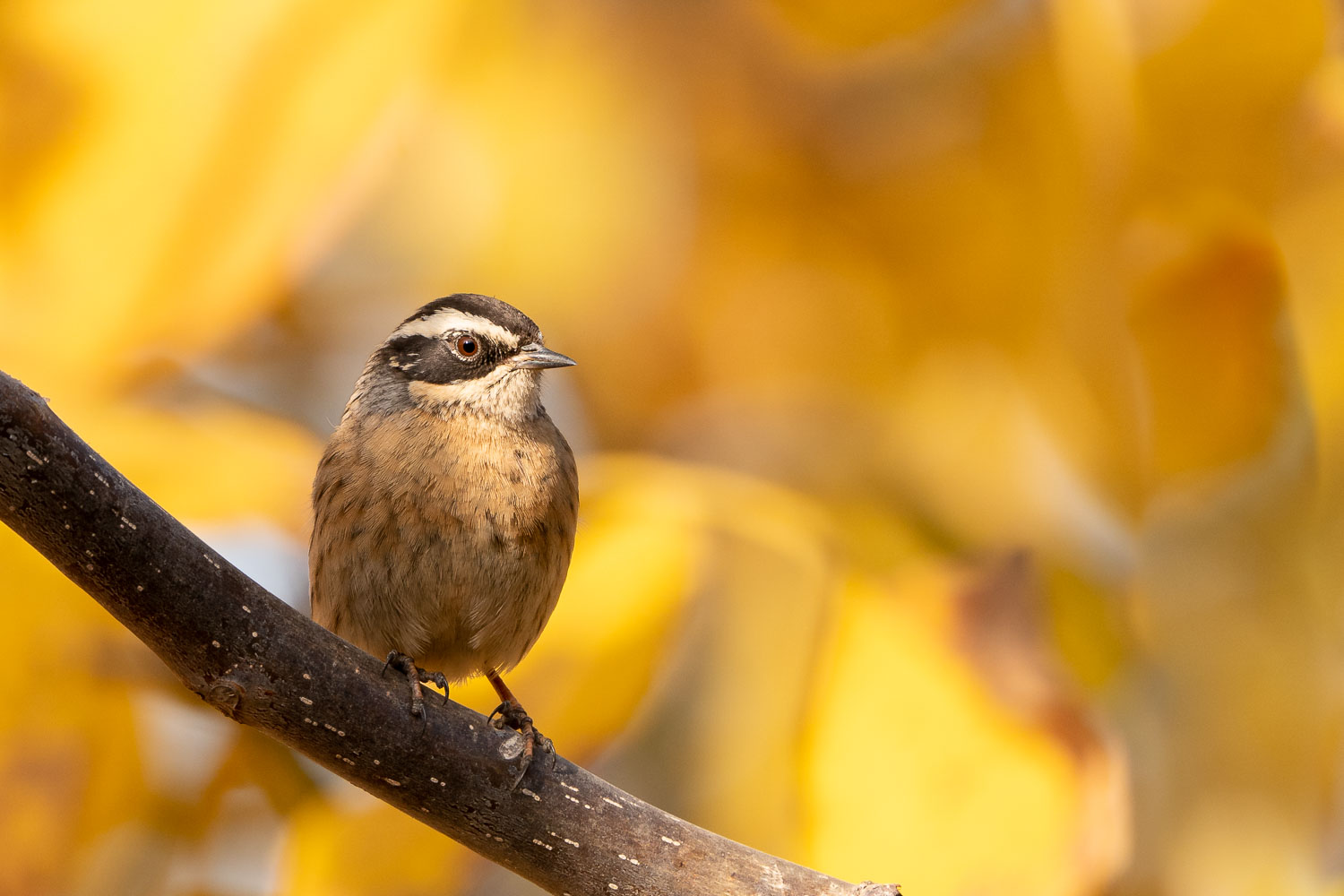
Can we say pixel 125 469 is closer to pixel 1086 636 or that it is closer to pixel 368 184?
pixel 368 184

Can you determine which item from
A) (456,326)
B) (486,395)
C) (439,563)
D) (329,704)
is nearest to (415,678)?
(329,704)

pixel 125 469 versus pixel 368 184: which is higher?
pixel 368 184

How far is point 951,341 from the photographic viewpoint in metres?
4.48

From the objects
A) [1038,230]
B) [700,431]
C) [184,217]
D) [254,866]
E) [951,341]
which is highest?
[1038,230]

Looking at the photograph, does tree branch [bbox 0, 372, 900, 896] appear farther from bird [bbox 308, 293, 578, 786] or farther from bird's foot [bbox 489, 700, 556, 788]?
bird [bbox 308, 293, 578, 786]

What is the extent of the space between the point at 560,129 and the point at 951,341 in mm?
1828

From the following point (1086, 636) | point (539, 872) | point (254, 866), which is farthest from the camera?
Result: point (1086, 636)

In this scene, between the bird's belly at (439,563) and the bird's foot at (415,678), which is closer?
the bird's foot at (415,678)

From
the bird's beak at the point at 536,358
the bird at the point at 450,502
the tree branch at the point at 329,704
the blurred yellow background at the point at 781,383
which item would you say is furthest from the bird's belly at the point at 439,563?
the blurred yellow background at the point at 781,383

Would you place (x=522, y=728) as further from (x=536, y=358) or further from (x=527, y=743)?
(x=536, y=358)

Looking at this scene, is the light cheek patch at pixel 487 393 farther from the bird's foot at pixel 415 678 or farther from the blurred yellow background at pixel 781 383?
the blurred yellow background at pixel 781 383

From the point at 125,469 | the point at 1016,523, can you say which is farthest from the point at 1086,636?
the point at 125,469

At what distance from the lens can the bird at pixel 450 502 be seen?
2.85 metres

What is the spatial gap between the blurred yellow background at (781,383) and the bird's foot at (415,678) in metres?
1.48
